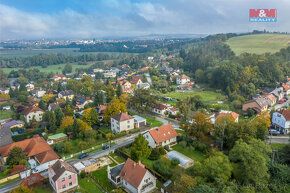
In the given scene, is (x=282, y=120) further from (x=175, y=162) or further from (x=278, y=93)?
(x=175, y=162)

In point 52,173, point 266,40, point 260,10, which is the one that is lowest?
point 52,173

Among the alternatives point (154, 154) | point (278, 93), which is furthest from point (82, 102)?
point (278, 93)

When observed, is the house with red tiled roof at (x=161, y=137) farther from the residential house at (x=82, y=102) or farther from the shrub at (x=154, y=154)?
the residential house at (x=82, y=102)

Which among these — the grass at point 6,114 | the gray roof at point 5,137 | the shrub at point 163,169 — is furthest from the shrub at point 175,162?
the grass at point 6,114

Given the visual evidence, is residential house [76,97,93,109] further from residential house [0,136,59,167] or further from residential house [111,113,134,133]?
residential house [0,136,59,167]

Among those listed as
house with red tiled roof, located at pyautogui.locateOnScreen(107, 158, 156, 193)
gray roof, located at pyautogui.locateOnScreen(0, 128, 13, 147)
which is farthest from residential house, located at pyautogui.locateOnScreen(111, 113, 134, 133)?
gray roof, located at pyautogui.locateOnScreen(0, 128, 13, 147)

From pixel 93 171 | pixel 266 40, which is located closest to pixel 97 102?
pixel 93 171

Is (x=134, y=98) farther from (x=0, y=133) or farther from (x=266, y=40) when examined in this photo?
(x=266, y=40)
